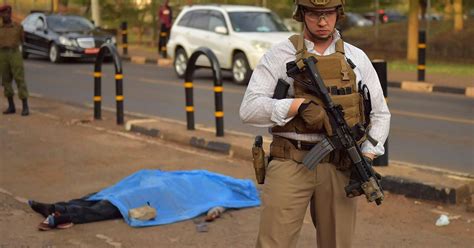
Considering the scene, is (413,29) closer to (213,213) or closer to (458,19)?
(458,19)

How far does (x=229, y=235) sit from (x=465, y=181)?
Answer: 87.4 inches

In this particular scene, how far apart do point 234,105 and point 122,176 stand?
5.85 metres

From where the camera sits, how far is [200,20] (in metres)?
18.8

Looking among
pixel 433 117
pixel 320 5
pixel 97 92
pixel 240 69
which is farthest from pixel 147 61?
pixel 320 5

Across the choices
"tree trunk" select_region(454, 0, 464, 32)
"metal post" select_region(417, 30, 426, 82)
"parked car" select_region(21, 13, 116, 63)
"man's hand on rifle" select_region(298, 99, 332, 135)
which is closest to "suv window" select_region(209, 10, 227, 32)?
"metal post" select_region(417, 30, 426, 82)

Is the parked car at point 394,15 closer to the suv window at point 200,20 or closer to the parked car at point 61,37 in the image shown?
the parked car at point 61,37

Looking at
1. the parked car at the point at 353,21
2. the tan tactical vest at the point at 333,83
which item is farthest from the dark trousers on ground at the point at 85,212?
the parked car at the point at 353,21

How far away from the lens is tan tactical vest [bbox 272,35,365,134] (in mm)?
3404

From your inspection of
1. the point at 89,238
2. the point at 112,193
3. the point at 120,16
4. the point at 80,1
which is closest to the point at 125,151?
the point at 112,193

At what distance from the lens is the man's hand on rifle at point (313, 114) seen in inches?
131

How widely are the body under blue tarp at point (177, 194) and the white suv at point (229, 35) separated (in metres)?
10.1

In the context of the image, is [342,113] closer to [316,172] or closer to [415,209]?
[316,172]

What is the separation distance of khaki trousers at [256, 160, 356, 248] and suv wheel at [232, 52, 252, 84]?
13.1 meters

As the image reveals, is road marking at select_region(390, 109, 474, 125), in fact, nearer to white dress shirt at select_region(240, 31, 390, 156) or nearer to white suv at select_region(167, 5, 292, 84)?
white suv at select_region(167, 5, 292, 84)
